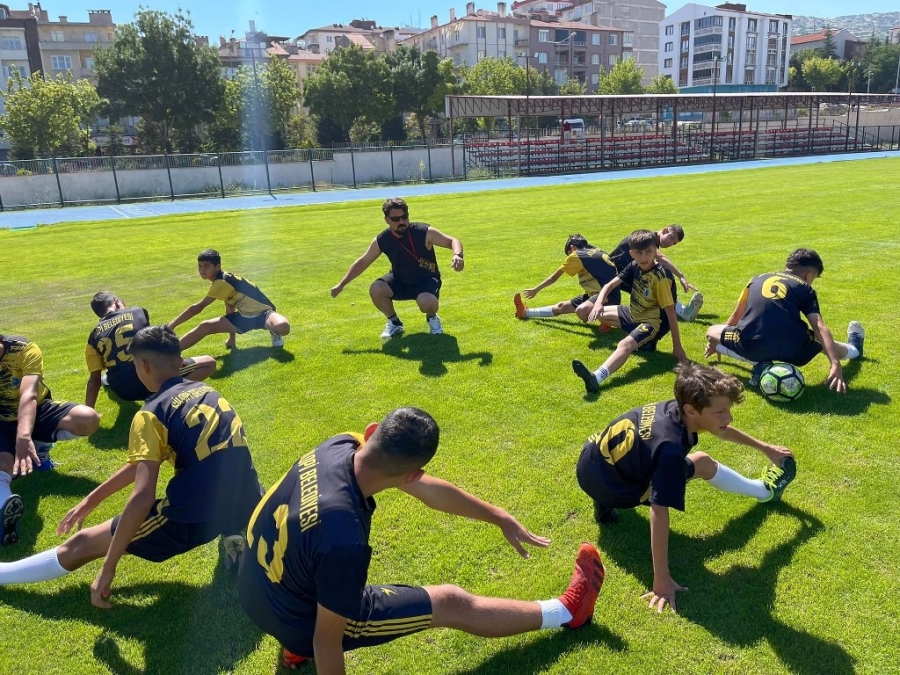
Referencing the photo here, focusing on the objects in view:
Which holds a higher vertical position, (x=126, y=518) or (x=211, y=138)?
(x=211, y=138)

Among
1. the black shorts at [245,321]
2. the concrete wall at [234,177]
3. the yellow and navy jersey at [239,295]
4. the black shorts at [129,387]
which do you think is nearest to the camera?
the black shorts at [129,387]

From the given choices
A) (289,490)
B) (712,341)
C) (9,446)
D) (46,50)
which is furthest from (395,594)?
(46,50)

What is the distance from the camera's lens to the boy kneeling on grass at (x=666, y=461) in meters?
3.64

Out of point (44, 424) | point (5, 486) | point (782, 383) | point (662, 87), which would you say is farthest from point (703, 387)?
point (662, 87)

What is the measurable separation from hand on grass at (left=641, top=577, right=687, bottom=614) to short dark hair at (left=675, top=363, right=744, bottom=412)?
97cm

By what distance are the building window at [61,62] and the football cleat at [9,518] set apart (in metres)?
94.3

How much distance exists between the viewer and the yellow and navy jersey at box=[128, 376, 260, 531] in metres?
3.63

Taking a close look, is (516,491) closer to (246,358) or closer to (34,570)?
(34,570)

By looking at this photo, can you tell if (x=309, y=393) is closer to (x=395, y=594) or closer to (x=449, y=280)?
(x=395, y=594)

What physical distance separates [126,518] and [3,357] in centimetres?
267

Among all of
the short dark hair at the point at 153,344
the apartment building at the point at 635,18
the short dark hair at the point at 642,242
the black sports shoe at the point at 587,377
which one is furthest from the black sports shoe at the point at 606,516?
the apartment building at the point at 635,18

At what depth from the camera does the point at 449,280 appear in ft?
39.7

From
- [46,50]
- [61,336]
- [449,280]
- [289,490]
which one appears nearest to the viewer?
[289,490]

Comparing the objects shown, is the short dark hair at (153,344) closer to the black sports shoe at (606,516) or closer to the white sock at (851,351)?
the black sports shoe at (606,516)
